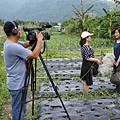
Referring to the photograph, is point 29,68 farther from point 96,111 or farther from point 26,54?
point 96,111

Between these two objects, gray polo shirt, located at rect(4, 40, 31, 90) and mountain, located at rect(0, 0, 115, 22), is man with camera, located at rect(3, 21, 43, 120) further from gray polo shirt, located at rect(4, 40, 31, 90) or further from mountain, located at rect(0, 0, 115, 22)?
mountain, located at rect(0, 0, 115, 22)

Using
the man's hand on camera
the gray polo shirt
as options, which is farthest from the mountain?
the gray polo shirt

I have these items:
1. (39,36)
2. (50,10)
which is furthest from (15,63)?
(50,10)

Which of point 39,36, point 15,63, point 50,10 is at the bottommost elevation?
point 15,63

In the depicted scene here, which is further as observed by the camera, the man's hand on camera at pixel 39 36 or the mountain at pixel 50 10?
the mountain at pixel 50 10

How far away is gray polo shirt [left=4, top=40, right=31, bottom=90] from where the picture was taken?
247cm

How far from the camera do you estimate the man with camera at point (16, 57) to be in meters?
2.48

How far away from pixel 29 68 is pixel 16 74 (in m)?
0.16

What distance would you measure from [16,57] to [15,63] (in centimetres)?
8

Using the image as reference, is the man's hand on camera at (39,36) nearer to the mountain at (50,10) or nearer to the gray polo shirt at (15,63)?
the gray polo shirt at (15,63)

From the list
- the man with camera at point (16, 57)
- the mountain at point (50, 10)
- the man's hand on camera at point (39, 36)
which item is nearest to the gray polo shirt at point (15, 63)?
the man with camera at point (16, 57)

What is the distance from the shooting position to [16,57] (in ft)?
8.34

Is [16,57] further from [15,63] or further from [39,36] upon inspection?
[39,36]

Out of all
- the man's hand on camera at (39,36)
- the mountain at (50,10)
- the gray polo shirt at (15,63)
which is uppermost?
the mountain at (50,10)
